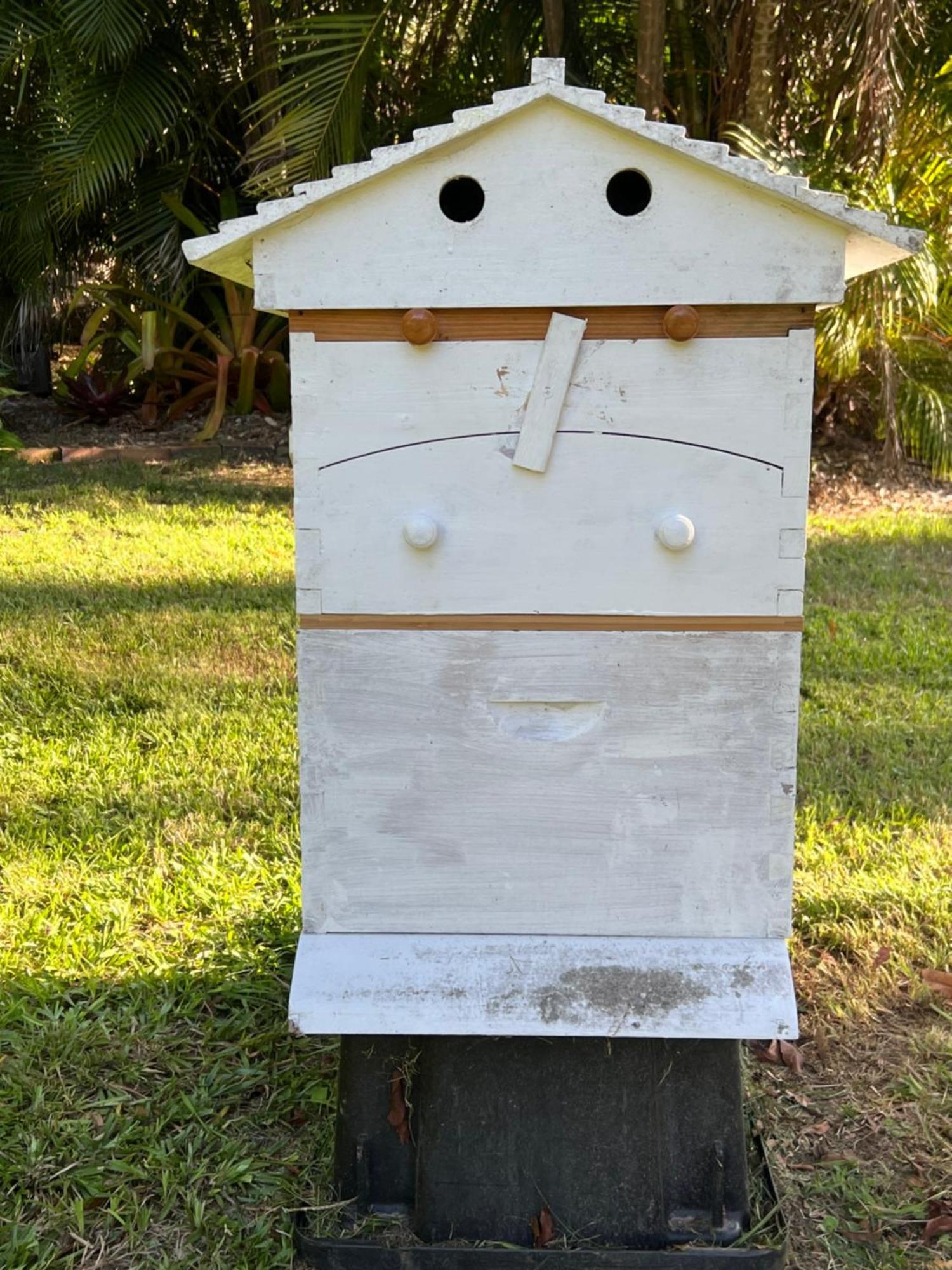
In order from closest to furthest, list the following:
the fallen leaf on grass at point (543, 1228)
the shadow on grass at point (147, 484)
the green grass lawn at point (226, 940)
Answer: the fallen leaf on grass at point (543, 1228) → the green grass lawn at point (226, 940) → the shadow on grass at point (147, 484)

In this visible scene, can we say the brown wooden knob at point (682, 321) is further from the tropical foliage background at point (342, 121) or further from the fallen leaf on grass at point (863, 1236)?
the tropical foliage background at point (342, 121)

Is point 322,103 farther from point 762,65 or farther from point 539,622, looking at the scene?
point 539,622

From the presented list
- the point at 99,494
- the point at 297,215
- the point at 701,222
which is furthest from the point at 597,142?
the point at 99,494

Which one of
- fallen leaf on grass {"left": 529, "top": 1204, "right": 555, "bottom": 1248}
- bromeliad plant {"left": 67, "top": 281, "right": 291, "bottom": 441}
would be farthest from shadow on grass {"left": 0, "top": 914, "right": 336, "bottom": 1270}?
bromeliad plant {"left": 67, "top": 281, "right": 291, "bottom": 441}

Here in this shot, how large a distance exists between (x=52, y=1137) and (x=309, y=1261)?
0.54 metres

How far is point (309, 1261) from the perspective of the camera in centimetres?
195

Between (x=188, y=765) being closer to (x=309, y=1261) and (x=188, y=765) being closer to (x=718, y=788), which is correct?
(x=309, y=1261)

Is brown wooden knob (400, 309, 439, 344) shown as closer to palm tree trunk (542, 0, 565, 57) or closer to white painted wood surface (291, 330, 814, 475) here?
white painted wood surface (291, 330, 814, 475)

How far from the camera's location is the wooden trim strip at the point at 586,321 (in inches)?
66.4

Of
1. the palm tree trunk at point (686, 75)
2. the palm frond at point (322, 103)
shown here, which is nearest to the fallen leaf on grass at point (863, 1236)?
the palm frond at point (322, 103)

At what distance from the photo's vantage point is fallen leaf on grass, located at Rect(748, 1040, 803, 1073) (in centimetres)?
245

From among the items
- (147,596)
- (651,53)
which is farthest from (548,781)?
(651,53)

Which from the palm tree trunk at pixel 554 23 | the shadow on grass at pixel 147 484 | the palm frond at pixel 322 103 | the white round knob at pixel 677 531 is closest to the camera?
the white round knob at pixel 677 531

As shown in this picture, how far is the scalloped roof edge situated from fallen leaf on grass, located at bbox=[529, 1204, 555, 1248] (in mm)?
1577
